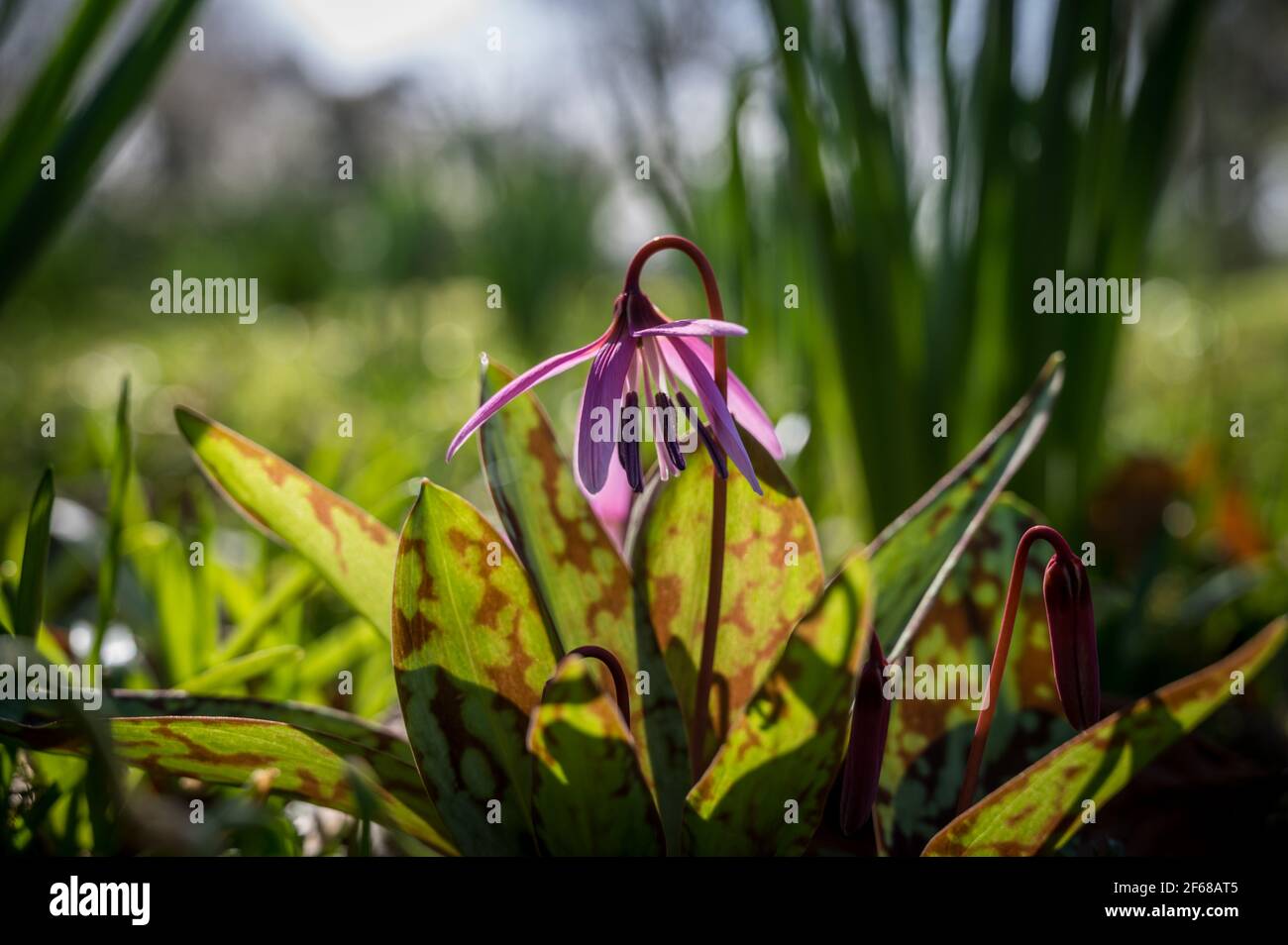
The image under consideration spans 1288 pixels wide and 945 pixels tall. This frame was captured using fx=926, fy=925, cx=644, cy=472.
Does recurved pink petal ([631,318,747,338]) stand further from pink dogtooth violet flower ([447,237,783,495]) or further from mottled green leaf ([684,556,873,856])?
mottled green leaf ([684,556,873,856])

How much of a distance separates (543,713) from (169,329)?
18.3 ft

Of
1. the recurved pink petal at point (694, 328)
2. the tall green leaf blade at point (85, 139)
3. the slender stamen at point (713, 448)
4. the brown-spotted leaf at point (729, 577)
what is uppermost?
the tall green leaf blade at point (85, 139)

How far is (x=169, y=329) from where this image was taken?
530 cm

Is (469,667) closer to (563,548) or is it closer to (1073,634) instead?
(563,548)

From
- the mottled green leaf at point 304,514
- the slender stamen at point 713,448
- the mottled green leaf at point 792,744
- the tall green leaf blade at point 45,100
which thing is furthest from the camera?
the tall green leaf blade at point 45,100

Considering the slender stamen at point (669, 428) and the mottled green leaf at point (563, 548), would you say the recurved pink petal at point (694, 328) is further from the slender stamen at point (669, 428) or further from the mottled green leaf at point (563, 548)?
the mottled green leaf at point (563, 548)

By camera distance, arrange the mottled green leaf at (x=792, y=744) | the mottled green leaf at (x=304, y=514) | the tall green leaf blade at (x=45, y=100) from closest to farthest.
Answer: the mottled green leaf at (x=792, y=744) → the mottled green leaf at (x=304, y=514) → the tall green leaf blade at (x=45, y=100)

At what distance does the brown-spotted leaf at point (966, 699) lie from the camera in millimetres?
713

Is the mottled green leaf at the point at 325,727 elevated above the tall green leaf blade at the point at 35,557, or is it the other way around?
the tall green leaf blade at the point at 35,557

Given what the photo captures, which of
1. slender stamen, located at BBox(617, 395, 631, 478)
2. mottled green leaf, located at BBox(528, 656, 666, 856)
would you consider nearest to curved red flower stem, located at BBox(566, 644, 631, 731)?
mottled green leaf, located at BBox(528, 656, 666, 856)

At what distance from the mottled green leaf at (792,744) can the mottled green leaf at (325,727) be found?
0.19 m

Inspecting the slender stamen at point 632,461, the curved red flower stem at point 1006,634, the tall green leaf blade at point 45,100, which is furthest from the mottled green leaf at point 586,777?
the tall green leaf blade at point 45,100

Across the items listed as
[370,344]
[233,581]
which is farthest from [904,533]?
[370,344]
